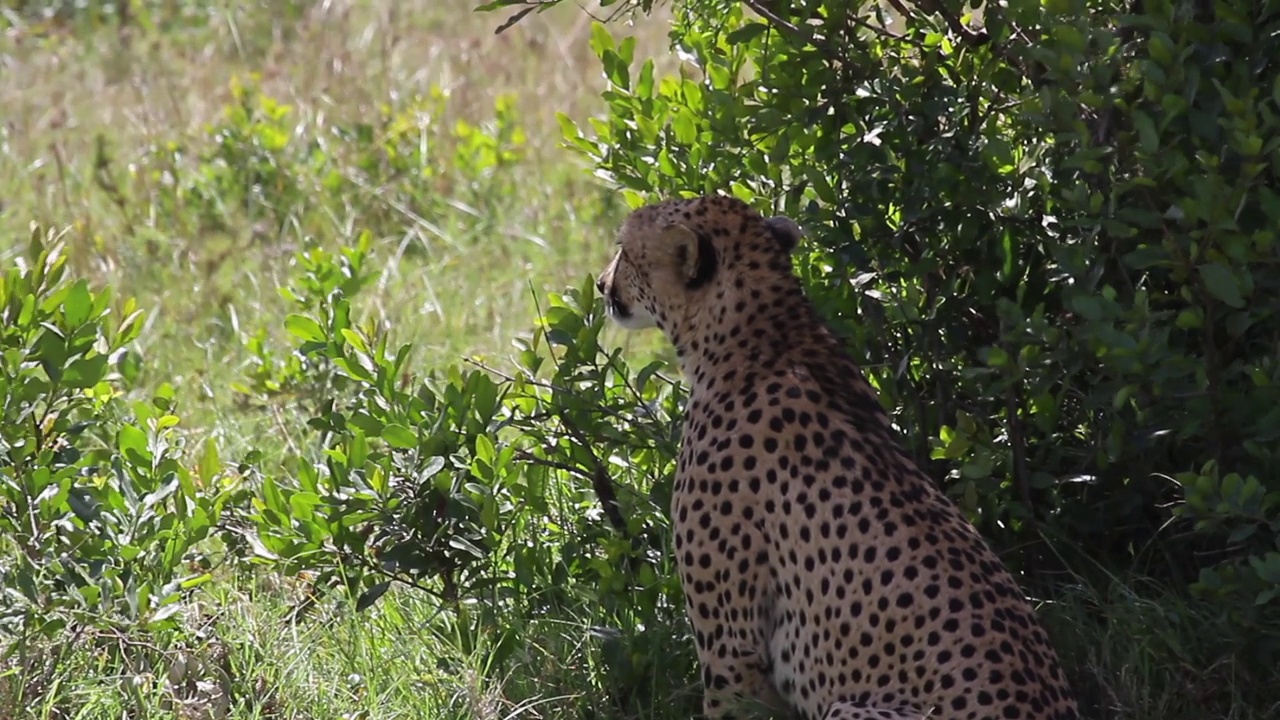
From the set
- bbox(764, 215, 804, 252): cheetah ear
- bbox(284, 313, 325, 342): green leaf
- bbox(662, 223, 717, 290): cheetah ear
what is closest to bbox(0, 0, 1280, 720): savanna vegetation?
bbox(284, 313, 325, 342): green leaf

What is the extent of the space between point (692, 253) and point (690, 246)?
0.05 feet

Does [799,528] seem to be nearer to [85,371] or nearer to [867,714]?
[867,714]

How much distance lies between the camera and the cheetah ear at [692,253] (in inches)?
129

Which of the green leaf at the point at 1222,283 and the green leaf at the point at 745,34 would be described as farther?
the green leaf at the point at 745,34

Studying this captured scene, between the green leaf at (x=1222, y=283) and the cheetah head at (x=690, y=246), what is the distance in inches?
30.6

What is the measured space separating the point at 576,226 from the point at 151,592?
3.07 m

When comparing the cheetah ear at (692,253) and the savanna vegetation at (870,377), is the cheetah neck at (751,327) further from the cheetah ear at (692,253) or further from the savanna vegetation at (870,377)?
→ the savanna vegetation at (870,377)

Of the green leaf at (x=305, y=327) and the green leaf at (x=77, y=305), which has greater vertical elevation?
the green leaf at (x=77, y=305)

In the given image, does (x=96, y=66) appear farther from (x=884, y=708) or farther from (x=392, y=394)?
(x=884, y=708)

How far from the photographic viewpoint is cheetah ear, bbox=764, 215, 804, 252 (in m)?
3.32

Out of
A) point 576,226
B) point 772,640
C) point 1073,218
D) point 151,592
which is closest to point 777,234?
point 1073,218

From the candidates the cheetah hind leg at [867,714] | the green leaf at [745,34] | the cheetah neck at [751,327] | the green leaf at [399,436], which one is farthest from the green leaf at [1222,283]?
the green leaf at [399,436]

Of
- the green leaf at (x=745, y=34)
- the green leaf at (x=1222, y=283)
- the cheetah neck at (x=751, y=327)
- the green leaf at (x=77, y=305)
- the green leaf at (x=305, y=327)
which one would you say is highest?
the green leaf at (x=745, y=34)

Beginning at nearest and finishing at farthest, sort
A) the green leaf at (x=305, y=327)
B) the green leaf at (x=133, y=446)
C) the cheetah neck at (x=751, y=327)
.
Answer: the cheetah neck at (x=751, y=327), the green leaf at (x=133, y=446), the green leaf at (x=305, y=327)
